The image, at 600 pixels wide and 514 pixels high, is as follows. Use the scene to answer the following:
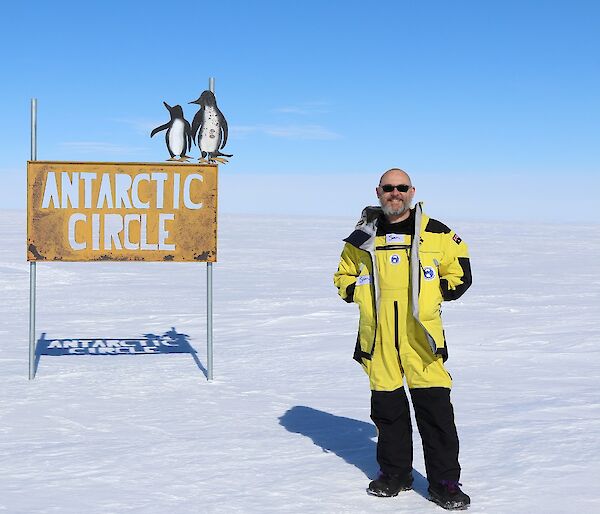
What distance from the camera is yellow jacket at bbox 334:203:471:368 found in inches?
154

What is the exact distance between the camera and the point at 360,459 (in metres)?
4.80

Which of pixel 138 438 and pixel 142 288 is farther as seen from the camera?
pixel 142 288

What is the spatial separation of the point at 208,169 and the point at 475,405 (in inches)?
129

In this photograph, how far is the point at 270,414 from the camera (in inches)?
234

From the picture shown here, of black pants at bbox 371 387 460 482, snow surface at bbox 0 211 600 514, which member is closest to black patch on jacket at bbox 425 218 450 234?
black pants at bbox 371 387 460 482

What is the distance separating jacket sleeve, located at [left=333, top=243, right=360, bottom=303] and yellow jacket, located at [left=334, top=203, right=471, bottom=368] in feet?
0.09

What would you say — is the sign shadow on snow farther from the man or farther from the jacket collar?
the jacket collar

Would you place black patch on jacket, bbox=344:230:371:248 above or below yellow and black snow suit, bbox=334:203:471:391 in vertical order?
above

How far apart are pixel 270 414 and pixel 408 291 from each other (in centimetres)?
235

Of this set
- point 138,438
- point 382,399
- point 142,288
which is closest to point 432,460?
point 382,399

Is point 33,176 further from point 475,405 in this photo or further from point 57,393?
point 475,405

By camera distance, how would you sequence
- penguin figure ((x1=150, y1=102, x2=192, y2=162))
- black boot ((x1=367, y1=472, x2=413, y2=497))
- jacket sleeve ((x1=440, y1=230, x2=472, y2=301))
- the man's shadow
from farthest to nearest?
penguin figure ((x1=150, y1=102, x2=192, y2=162))
the man's shadow
black boot ((x1=367, y1=472, x2=413, y2=497))
jacket sleeve ((x1=440, y1=230, x2=472, y2=301))

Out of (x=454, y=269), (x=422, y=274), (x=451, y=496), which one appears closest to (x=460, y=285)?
(x=454, y=269)

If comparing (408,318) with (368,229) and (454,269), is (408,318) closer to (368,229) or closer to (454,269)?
(454,269)
